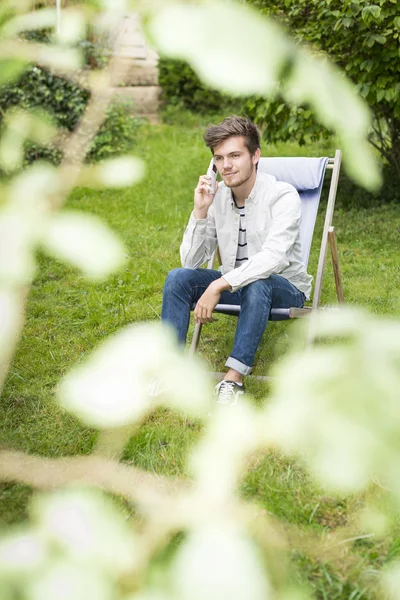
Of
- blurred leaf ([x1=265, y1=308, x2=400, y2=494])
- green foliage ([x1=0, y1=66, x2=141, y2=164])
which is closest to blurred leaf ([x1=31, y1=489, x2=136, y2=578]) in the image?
blurred leaf ([x1=265, y1=308, x2=400, y2=494])

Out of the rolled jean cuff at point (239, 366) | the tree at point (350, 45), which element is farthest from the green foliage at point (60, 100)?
the rolled jean cuff at point (239, 366)

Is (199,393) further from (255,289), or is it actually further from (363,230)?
(363,230)

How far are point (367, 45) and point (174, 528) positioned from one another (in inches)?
220

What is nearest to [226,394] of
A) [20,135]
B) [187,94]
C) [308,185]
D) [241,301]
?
[20,135]

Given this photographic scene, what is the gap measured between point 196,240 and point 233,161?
458 mm

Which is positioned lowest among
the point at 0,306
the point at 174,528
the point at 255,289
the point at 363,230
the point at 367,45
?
the point at 363,230

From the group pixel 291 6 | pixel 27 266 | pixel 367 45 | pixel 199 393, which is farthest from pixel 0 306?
pixel 291 6

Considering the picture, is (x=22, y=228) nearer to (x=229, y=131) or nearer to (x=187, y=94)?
(x=229, y=131)

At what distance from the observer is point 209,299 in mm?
3309

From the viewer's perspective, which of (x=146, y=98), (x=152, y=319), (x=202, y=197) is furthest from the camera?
(x=146, y=98)

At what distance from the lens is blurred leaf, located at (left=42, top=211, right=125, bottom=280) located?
21.6 inches

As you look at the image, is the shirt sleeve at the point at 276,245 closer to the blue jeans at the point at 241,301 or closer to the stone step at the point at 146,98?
the blue jeans at the point at 241,301

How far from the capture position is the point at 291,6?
635 centimetres

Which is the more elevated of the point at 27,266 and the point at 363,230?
the point at 27,266
